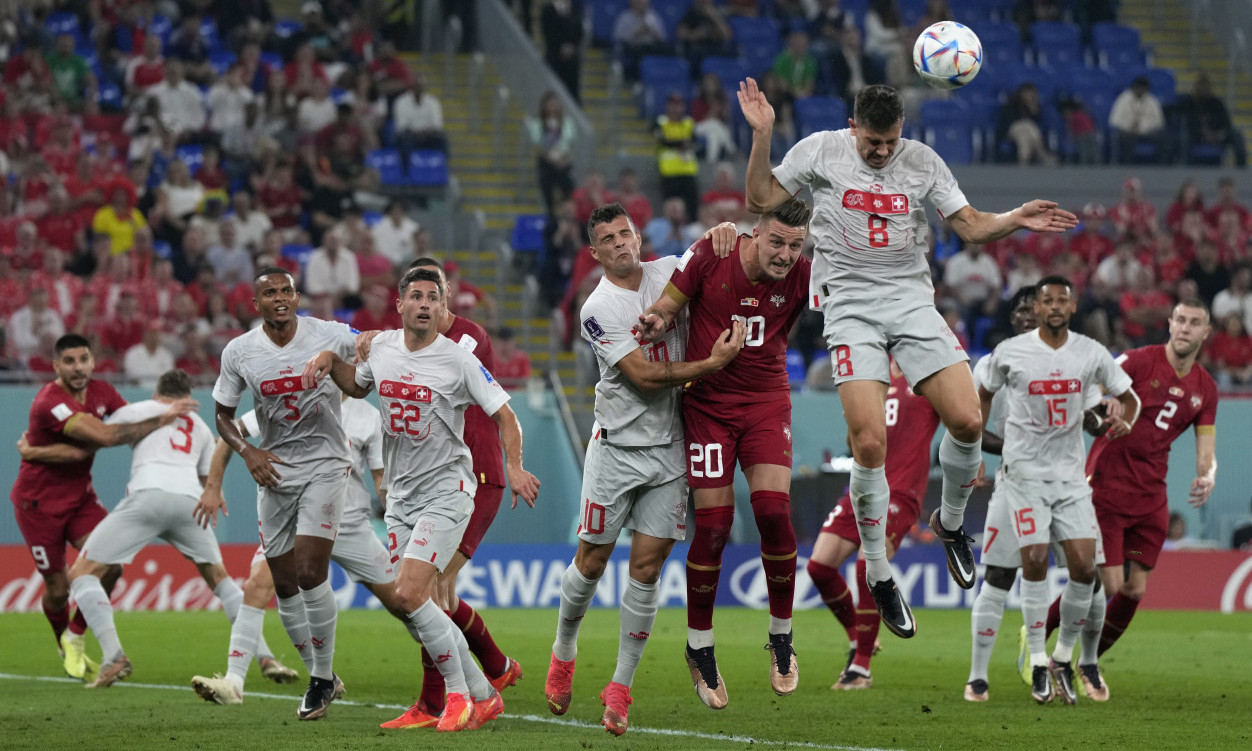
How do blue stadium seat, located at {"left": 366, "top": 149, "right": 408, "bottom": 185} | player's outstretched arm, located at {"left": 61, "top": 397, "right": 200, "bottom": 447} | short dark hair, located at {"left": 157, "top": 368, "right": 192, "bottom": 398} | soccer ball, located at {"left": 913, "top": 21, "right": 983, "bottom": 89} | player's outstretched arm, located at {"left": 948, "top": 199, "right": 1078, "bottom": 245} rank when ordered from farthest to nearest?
blue stadium seat, located at {"left": 366, "top": 149, "right": 408, "bottom": 185} < short dark hair, located at {"left": 157, "top": 368, "right": 192, "bottom": 398} < player's outstretched arm, located at {"left": 61, "top": 397, "right": 200, "bottom": 447} < soccer ball, located at {"left": 913, "top": 21, "right": 983, "bottom": 89} < player's outstretched arm, located at {"left": 948, "top": 199, "right": 1078, "bottom": 245}

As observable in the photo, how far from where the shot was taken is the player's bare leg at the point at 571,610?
9366 mm

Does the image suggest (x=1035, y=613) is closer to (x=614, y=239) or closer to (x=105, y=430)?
(x=614, y=239)

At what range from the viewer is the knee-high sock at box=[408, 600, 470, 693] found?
935cm

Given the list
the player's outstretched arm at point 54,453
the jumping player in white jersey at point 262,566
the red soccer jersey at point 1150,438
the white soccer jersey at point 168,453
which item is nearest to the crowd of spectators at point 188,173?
the player's outstretched arm at point 54,453

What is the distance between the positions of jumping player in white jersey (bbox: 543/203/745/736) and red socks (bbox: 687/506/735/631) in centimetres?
16

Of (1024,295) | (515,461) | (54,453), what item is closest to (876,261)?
(515,461)

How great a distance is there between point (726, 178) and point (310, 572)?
1346 centimetres

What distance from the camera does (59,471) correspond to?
13070 mm

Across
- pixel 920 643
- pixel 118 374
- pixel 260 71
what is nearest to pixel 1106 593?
pixel 920 643

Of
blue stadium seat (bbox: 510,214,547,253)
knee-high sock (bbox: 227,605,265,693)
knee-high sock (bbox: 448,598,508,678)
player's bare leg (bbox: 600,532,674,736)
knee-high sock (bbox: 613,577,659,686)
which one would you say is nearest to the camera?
player's bare leg (bbox: 600,532,674,736)

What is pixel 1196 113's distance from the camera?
25609mm

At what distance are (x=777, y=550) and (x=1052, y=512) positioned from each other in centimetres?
298

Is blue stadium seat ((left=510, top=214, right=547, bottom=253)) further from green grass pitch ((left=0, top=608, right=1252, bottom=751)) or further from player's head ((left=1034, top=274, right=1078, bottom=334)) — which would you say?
player's head ((left=1034, top=274, right=1078, bottom=334))

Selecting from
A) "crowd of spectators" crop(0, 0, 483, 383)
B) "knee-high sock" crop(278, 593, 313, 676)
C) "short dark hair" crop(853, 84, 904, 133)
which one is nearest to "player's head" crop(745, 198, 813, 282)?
"short dark hair" crop(853, 84, 904, 133)
